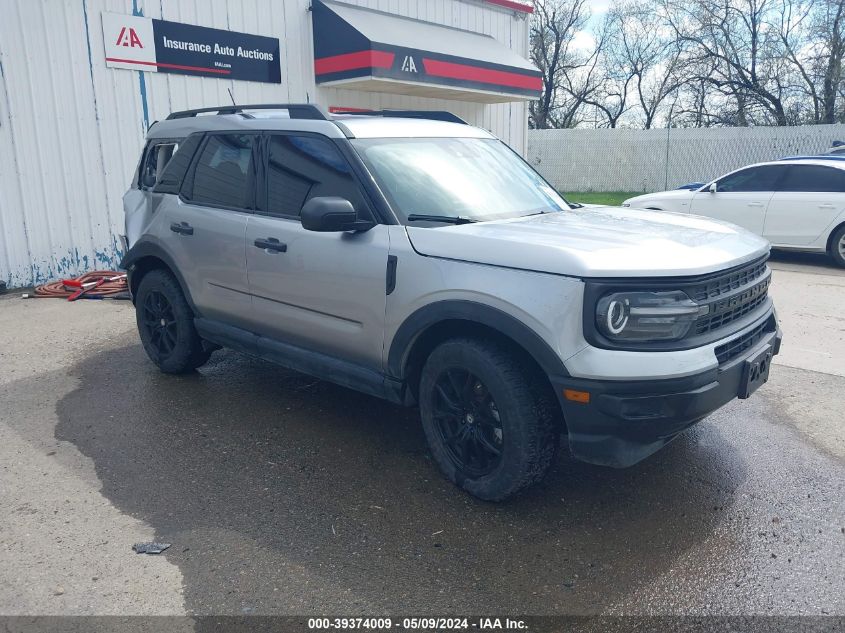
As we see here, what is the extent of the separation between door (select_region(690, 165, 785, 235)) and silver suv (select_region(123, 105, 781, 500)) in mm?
7673

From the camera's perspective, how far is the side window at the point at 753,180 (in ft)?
36.2

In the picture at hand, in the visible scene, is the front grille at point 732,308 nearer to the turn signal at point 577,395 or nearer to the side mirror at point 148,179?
the turn signal at point 577,395

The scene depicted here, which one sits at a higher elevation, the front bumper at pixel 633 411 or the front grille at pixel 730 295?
the front grille at pixel 730 295

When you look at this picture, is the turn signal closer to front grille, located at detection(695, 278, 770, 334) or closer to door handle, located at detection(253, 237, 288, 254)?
front grille, located at detection(695, 278, 770, 334)

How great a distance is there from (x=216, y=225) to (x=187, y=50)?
6.59 metres

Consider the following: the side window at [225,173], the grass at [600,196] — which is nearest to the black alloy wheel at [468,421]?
the side window at [225,173]

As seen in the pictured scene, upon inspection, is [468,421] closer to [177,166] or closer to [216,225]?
[216,225]

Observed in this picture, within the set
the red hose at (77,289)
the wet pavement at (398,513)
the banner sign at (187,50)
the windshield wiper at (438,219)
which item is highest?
the banner sign at (187,50)

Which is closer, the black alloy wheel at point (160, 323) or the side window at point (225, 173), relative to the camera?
the side window at point (225, 173)

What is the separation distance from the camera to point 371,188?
387 cm

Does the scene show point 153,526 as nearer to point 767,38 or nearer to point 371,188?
point 371,188

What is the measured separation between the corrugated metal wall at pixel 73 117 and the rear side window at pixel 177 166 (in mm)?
4599

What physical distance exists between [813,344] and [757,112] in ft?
96.1

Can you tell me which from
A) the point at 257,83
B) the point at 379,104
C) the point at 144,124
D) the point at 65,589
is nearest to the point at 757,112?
the point at 379,104
